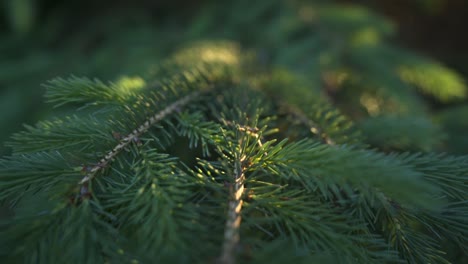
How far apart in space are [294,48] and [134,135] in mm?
866

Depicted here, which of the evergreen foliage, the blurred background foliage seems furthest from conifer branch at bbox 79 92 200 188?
the blurred background foliage

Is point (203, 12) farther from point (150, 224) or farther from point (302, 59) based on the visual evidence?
point (150, 224)

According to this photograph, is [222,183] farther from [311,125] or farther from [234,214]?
[311,125]

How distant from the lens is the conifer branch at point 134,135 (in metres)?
0.45

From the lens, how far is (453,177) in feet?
1.61

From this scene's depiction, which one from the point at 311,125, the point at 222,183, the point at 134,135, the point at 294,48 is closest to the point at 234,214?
the point at 222,183

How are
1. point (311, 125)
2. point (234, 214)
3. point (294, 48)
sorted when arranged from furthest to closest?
point (294, 48) → point (311, 125) → point (234, 214)

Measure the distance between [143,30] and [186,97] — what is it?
3.21 ft

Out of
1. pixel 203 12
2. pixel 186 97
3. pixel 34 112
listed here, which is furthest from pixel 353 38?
pixel 34 112

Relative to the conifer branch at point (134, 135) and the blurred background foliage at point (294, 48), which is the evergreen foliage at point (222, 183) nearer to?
the conifer branch at point (134, 135)

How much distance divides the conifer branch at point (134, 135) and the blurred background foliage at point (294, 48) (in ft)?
0.96

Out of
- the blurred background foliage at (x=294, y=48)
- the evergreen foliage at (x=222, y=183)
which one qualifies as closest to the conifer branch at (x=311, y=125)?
the evergreen foliage at (x=222, y=183)

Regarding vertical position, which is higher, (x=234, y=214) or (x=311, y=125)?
(x=311, y=125)

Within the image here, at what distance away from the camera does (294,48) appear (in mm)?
1256
